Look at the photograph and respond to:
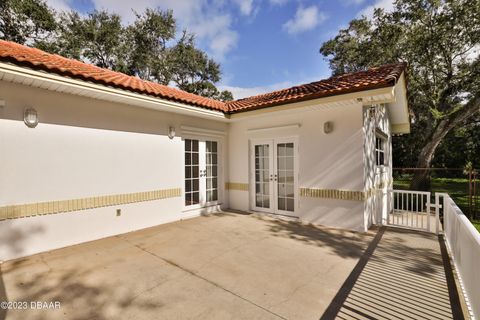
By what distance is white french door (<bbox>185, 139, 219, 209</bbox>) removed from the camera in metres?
7.63

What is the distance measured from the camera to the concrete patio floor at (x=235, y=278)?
296cm

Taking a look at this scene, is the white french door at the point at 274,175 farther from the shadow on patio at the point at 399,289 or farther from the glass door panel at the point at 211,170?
the shadow on patio at the point at 399,289

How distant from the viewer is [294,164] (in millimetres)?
7352

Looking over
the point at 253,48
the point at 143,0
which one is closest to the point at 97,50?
the point at 143,0

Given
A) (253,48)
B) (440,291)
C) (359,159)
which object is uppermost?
(253,48)

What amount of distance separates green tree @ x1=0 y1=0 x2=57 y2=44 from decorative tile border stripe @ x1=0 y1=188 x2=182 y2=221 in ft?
57.1

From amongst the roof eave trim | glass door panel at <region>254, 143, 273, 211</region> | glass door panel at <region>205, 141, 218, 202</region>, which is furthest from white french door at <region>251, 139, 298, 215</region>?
glass door panel at <region>205, 141, 218, 202</region>

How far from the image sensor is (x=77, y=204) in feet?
17.1

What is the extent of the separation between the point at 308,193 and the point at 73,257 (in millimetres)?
5848

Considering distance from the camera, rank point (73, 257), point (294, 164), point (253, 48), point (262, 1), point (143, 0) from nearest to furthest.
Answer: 1. point (73, 257)
2. point (294, 164)
3. point (262, 1)
4. point (253, 48)
5. point (143, 0)

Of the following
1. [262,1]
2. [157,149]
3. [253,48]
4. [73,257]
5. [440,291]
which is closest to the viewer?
[440,291]

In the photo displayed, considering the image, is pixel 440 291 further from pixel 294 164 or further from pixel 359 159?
pixel 294 164

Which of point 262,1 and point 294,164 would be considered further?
point 262,1

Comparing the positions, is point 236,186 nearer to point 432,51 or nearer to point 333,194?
point 333,194
